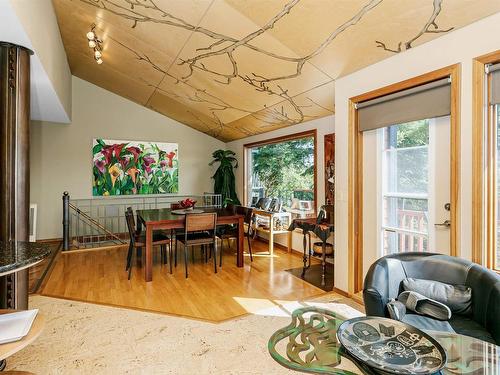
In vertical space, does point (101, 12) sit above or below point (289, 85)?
above

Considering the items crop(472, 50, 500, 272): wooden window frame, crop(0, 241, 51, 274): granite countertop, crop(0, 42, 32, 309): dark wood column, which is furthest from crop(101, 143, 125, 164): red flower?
crop(472, 50, 500, 272): wooden window frame

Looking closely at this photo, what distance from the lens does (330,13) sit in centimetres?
235

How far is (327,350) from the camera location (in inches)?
81.1

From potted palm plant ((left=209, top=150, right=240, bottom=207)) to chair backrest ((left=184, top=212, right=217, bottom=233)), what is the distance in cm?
273

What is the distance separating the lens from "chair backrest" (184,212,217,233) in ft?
12.8

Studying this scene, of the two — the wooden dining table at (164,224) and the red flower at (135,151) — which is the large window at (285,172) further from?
the red flower at (135,151)

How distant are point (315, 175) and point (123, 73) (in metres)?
3.71

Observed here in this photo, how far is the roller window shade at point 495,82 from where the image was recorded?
6.48ft

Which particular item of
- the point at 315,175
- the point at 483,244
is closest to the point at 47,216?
the point at 315,175

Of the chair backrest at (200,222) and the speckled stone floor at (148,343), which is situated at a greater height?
the chair backrest at (200,222)

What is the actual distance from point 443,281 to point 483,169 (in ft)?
2.71

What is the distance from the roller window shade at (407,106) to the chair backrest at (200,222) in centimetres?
220

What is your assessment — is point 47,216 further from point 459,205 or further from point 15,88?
point 459,205

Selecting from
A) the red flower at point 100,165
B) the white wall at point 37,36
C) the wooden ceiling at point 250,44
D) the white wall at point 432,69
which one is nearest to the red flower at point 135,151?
the red flower at point 100,165
